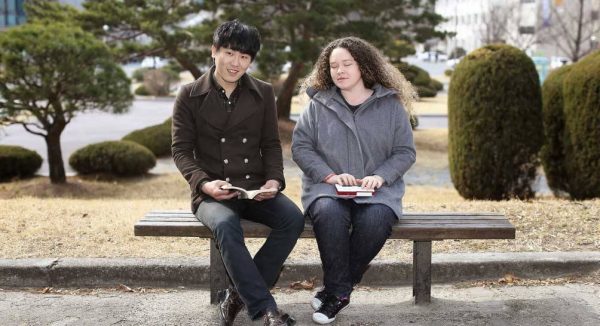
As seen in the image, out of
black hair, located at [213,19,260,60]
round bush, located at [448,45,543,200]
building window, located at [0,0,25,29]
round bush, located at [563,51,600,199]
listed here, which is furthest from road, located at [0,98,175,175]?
building window, located at [0,0,25,29]

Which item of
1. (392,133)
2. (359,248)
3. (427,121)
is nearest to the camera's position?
(359,248)

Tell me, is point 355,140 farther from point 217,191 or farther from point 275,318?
point 275,318

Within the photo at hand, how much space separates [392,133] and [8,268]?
7.87ft

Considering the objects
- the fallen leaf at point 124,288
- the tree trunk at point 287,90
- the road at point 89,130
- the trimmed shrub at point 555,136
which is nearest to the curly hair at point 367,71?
the fallen leaf at point 124,288

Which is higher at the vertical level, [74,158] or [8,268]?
[8,268]

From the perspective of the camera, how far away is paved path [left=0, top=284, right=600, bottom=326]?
3.70 metres

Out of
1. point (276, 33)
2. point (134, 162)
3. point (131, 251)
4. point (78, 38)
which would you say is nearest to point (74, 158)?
point (134, 162)

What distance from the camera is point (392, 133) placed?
3926 mm

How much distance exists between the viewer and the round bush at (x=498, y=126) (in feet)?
27.3

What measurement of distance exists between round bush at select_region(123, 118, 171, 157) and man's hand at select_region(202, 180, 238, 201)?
1287 centimetres

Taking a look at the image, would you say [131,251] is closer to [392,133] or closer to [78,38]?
[392,133]

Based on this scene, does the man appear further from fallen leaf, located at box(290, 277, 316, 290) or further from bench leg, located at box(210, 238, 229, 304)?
fallen leaf, located at box(290, 277, 316, 290)

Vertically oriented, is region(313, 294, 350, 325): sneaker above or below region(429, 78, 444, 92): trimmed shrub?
above

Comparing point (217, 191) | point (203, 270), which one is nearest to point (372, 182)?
point (217, 191)
